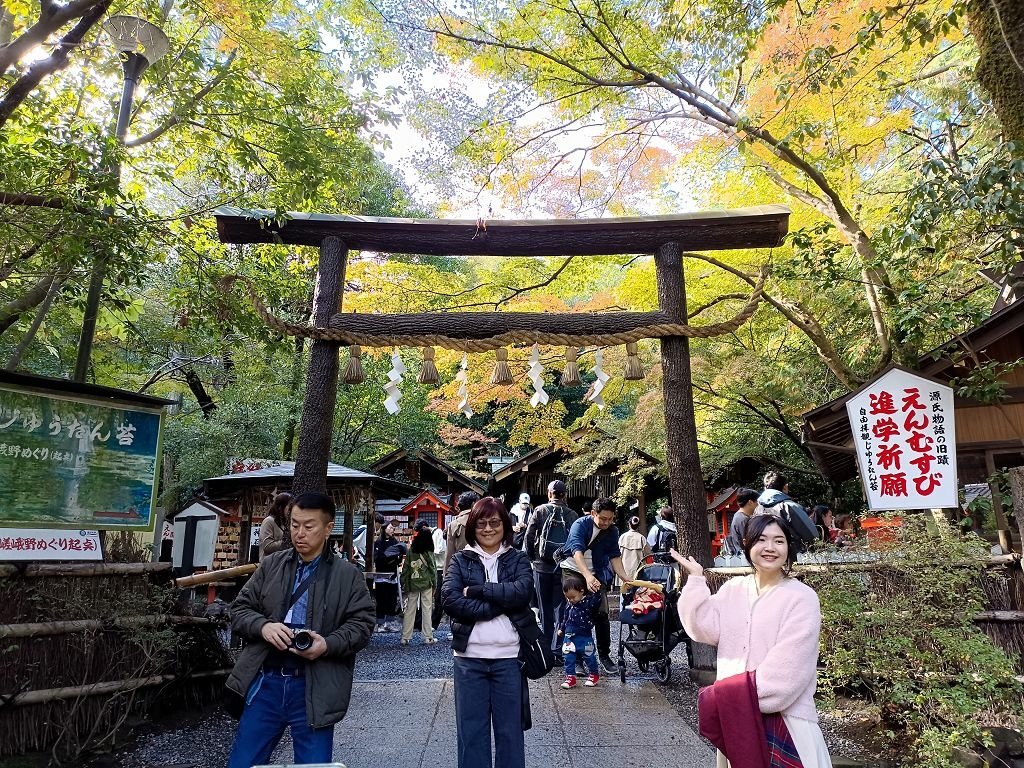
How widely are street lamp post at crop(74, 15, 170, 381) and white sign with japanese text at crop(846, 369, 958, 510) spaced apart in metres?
7.28

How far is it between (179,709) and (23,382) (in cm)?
298

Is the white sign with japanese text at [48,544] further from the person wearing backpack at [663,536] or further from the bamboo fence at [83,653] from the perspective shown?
the person wearing backpack at [663,536]

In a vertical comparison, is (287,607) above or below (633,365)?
below

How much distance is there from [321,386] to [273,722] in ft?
12.0

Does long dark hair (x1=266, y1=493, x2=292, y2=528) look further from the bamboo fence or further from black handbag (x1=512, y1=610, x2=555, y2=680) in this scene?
black handbag (x1=512, y1=610, x2=555, y2=680)

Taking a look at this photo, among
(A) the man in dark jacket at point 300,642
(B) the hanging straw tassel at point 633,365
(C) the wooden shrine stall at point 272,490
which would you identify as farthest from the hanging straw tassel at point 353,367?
(C) the wooden shrine stall at point 272,490

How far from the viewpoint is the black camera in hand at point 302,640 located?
9.21 ft

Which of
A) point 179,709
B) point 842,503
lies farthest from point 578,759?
point 842,503

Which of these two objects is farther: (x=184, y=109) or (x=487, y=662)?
(x=184, y=109)

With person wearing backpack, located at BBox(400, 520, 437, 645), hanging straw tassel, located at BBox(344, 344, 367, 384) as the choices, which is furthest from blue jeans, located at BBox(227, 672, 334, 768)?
person wearing backpack, located at BBox(400, 520, 437, 645)

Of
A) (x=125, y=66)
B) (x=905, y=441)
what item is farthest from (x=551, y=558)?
(x=125, y=66)

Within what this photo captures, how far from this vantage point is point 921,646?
436cm

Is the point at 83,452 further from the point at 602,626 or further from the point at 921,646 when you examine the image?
the point at 921,646

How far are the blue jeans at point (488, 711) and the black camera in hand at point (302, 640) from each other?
3.00ft
